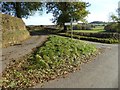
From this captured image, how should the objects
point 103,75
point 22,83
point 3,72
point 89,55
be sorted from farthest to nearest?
1. point 89,55
2. point 103,75
3. point 3,72
4. point 22,83

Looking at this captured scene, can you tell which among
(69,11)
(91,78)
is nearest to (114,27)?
(69,11)

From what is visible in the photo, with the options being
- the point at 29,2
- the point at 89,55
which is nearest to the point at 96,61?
the point at 89,55

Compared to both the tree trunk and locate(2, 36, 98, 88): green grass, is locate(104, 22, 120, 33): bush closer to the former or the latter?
the tree trunk

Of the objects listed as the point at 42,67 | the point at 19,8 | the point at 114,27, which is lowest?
the point at 114,27

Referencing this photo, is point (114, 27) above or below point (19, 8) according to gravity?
below

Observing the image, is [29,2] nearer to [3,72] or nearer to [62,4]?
[62,4]

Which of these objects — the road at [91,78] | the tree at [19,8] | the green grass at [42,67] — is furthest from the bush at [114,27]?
the road at [91,78]

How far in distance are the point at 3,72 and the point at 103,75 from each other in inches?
177

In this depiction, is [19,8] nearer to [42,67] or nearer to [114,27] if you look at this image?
[114,27]

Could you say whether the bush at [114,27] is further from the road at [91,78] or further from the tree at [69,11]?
the road at [91,78]

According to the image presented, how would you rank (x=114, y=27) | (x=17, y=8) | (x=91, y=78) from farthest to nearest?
(x=114, y=27), (x=17, y=8), (x=91, y=78)

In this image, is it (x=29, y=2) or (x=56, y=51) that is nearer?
(x=56, y=51)

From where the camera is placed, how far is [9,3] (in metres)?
40.0

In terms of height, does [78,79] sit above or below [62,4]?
below
